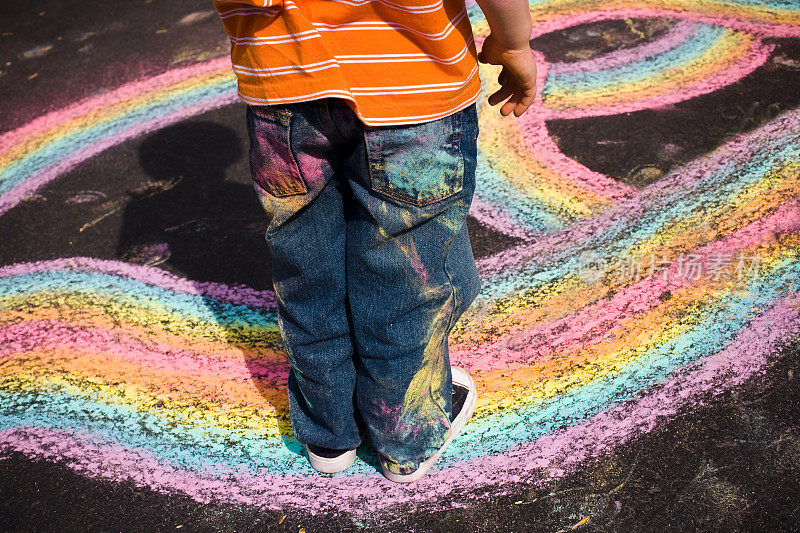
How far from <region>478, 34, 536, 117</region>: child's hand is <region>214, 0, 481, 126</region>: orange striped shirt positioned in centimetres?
8

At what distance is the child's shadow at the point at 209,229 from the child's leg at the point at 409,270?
43cm

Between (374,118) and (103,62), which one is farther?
(103,62)

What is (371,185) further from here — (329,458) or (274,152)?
(329,458)

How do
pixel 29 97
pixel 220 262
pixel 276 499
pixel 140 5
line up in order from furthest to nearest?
pixel 140 5 < pixel 29 97 < pixel 220 262 < pixel 276 499

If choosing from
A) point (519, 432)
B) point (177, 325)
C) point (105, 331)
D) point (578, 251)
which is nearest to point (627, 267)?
point (578, 251)

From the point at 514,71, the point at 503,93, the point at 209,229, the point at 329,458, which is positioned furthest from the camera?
the point at 209,229

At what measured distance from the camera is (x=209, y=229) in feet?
8.33

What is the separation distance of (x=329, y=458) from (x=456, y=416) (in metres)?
0.34

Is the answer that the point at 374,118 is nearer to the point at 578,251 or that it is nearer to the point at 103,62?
the point at 578,251

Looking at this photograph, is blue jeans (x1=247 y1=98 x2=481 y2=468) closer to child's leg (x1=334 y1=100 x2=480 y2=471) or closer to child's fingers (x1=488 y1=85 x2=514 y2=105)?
child's leg (x1=334 y1=100 x2=480 y2=471)

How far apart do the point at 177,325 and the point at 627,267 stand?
1.48 m

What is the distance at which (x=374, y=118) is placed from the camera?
119cm

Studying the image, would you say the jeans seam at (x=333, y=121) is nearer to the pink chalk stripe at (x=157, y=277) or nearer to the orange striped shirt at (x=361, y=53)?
the orange striped shirt at (x=361, y=53)

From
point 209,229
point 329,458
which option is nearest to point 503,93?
A: point 329,458
